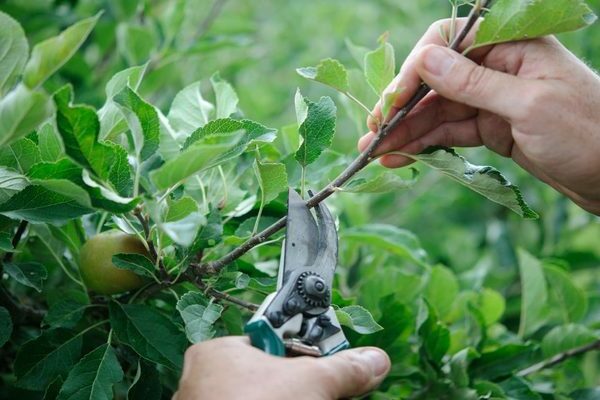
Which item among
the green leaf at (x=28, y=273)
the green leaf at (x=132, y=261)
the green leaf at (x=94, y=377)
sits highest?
the green leaf at (x=132, y=261)

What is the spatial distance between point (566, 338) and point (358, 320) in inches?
16.9

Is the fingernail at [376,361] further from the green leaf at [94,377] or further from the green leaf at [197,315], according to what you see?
the green leaf at [94,377]

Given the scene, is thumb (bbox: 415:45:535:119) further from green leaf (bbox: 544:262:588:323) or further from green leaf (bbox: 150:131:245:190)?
green leaf (bbox: 544:262:588:323)

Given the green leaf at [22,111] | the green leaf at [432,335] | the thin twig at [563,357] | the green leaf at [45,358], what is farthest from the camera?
the thin twig at [563,357]

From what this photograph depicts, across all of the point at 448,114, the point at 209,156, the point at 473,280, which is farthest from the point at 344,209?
the point at 209,156

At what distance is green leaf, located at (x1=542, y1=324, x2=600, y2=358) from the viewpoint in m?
1.00

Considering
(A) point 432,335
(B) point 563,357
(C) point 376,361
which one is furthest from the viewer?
(B) point 563,357

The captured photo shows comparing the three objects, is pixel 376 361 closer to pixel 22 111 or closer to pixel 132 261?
pixel 132 261

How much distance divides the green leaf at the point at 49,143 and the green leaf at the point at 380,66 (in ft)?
1.07

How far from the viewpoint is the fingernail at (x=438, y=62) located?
69cm

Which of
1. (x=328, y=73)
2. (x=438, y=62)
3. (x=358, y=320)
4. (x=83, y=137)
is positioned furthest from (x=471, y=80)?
(x=83, y=137)

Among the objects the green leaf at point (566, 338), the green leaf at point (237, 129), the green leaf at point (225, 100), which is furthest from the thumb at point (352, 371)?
the green leaf at point (566, 338)

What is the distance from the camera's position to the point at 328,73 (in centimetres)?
71

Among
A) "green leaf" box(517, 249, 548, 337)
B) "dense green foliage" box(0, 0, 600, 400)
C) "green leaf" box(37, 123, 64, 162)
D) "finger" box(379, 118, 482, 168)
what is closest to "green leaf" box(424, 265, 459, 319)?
"dense green foliage" box(0, 0, 600, 400)
